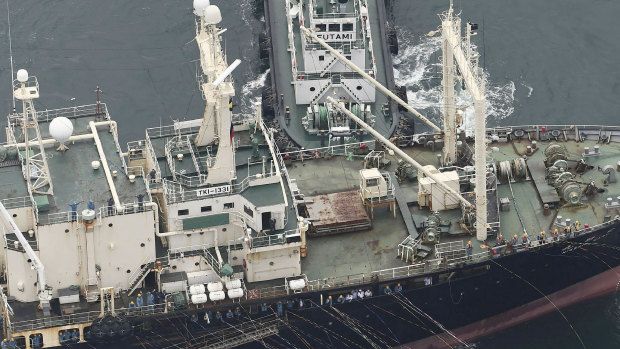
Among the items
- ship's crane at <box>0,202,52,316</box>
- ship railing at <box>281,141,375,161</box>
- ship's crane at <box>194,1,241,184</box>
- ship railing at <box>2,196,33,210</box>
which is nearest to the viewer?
ship's crane at <box>0,202,52,316</box>

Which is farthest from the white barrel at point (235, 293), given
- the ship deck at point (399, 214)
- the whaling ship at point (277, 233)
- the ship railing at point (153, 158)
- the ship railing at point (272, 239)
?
the ship railing at point (153, 158)

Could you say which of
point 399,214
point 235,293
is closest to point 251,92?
point 399,214

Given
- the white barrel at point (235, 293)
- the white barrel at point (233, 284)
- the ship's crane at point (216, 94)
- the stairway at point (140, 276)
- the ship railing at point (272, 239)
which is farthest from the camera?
the stairway at point (140, 276)

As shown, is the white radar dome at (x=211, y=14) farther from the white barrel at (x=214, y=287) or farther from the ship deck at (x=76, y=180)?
the white barrel at (x=214, y=287)

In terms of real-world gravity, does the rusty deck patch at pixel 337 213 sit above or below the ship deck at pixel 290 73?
below

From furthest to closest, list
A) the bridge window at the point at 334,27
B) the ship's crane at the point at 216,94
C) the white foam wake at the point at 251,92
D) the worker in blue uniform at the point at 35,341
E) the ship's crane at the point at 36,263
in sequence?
the white foam wake at the point at 251,92
the bridge window at the point at 334,27
the ship's crane at the point at 216,94
the worker in blue uniform at the point at 35,341
the ship's crane at the point at 36,263

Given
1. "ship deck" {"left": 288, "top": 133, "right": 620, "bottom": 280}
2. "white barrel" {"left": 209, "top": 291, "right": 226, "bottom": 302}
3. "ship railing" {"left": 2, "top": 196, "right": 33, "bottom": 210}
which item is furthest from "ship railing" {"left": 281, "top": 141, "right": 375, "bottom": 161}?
"ship railing" {"left": 2, "top": 196, "right": 33, "bottom": 210}

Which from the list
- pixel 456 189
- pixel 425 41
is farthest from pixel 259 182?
pixel 425 41

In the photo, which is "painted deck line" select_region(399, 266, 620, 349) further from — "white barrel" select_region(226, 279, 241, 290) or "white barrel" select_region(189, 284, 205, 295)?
"white barrel" select_region(189, 284, 205, 295)
